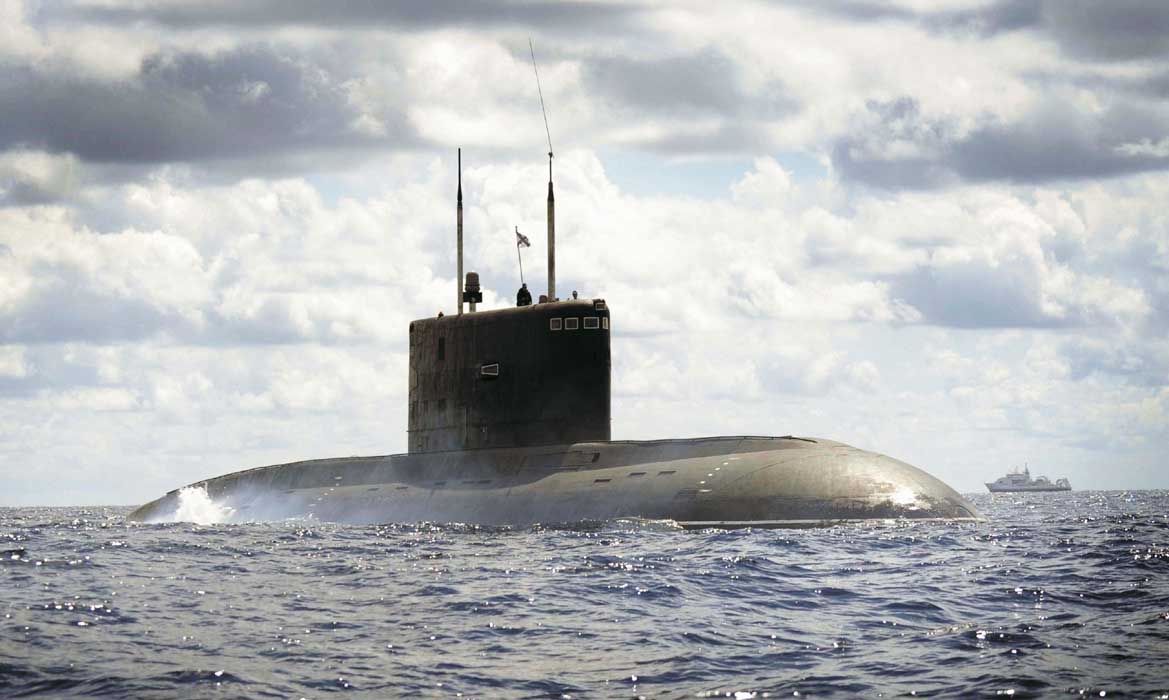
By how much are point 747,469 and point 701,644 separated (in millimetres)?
15115

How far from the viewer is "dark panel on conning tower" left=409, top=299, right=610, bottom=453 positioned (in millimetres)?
30375

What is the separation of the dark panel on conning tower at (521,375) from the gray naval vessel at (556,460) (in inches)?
1.2

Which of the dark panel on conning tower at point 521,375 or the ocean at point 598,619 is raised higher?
the dark panel on conning tower at point 521,375

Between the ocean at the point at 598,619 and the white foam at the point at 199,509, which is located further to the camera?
the white foam at the point at 199,509

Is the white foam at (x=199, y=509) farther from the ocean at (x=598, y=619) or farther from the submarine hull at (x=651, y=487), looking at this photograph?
the ocean at (x=598, y=619)

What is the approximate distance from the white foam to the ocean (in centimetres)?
1649

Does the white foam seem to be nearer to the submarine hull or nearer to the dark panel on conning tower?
the submarine hull

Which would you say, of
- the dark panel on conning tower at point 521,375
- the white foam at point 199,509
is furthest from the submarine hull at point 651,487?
the white foam at point 199,509

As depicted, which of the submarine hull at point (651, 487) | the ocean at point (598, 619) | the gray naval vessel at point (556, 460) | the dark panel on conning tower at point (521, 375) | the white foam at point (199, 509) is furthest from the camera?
the white foam at point (199, 509)

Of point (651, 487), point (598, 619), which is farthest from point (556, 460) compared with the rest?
point (598, 619)

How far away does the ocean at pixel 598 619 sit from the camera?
11.3m

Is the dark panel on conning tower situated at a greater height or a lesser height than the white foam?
greater

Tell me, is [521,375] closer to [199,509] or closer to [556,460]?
[556,460]

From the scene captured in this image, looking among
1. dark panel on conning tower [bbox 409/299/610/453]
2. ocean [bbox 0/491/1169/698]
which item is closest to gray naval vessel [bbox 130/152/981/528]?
dark panel on conning tower [bbox 409/299/610/453]
